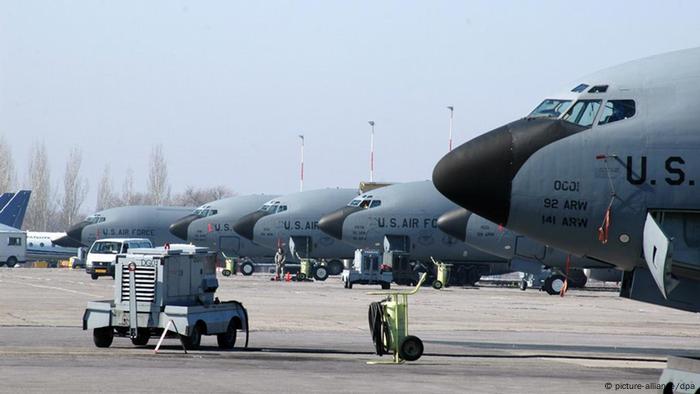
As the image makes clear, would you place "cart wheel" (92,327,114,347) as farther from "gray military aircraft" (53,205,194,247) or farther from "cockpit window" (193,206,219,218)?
"gray military aircraft" (53,205,194,247)

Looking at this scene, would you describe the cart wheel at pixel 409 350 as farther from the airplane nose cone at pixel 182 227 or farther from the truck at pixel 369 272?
the airplane nose cone at pixel 182 227

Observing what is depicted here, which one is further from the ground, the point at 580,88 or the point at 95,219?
the point at 95,219

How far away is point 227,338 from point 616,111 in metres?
9.61

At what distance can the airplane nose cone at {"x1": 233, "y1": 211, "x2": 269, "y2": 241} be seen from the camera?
279 ft

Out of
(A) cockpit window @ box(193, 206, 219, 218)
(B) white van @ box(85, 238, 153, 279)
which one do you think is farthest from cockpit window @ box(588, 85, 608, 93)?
(A) cockpit window @ box(193, 206, 219, 218)

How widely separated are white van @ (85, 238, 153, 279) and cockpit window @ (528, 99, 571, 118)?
5268 cm

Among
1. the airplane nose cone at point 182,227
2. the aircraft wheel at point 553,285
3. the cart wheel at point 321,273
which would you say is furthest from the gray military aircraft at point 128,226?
the aircraft wheel at point 553,285

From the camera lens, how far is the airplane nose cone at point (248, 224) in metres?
85.1

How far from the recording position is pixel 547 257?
60.7m

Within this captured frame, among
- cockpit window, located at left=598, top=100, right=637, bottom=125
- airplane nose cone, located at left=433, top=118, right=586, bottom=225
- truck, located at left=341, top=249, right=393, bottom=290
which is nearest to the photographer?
cockpit window, located at left=598, top=100, right=637, bottom=125

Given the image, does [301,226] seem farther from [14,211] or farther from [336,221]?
[14,211]

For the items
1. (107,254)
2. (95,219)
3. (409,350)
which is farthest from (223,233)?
(409,350)

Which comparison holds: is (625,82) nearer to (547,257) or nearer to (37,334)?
(37,334)

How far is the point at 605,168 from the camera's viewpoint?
77.4ft
